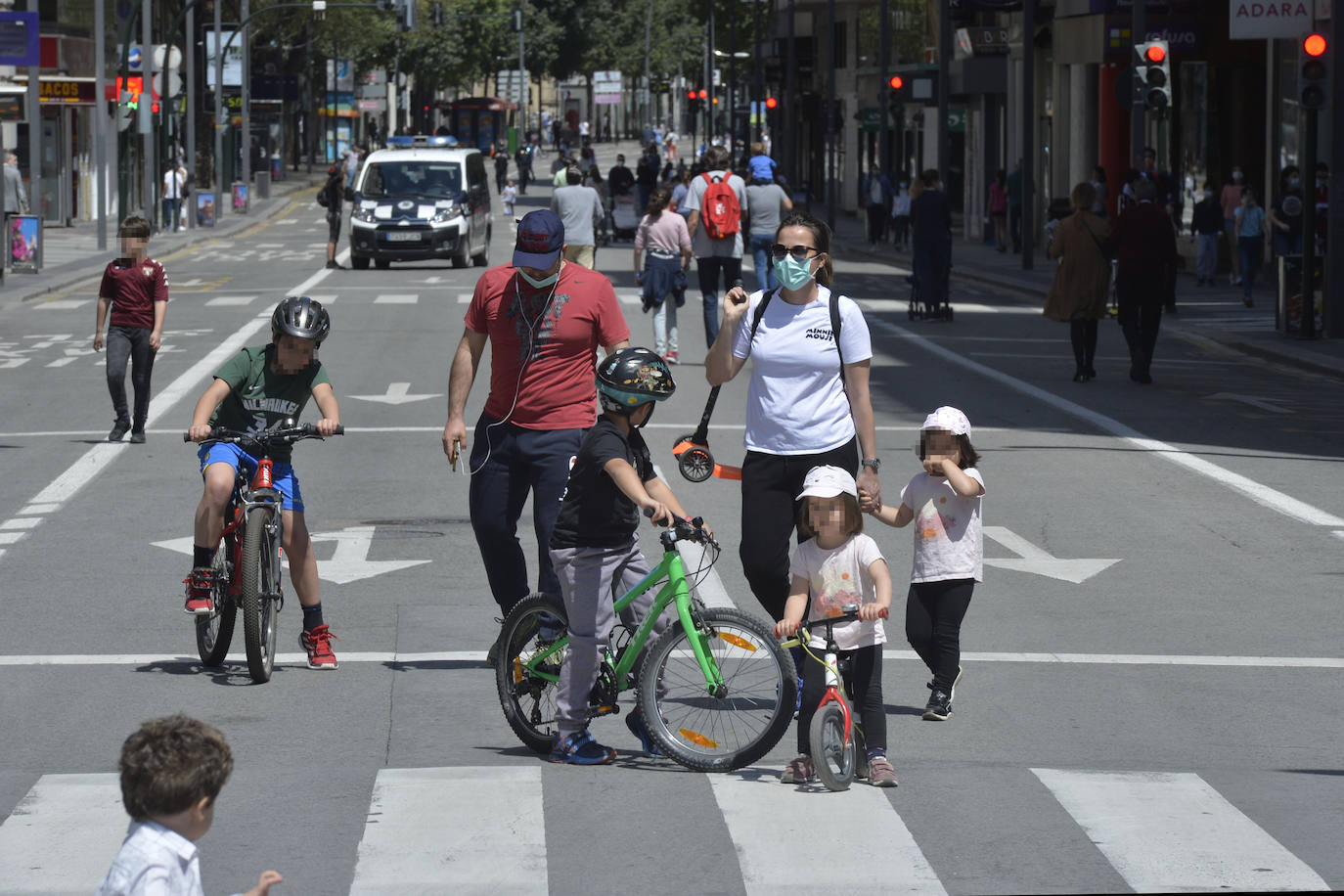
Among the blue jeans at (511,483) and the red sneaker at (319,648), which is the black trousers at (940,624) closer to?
the blue jeans at (511,483)

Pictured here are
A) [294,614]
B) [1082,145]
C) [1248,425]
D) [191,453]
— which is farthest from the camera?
[1082,145]

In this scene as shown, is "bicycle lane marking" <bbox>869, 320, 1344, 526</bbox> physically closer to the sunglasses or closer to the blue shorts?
the sunglasses

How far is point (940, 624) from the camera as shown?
26.8 ft

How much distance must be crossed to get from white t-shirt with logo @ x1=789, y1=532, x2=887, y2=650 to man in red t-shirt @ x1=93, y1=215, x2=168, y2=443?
32.3ft

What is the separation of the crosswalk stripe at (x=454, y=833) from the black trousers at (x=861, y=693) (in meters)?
0.90

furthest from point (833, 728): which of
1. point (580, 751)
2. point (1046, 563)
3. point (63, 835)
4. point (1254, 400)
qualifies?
point (1254, 400)

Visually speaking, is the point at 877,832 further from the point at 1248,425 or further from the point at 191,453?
the point at 1248,425

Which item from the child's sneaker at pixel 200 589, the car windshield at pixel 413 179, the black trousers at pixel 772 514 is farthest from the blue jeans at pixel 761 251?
the car windshield at pixel 413 179

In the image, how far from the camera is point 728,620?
7.21 meters

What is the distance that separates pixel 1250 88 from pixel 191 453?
89.7 ft

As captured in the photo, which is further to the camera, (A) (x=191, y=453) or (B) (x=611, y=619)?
(A) (x=191, y=453)

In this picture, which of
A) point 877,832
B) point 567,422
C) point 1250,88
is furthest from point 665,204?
point 1250,88

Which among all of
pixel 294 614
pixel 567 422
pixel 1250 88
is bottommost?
pixel 294 614

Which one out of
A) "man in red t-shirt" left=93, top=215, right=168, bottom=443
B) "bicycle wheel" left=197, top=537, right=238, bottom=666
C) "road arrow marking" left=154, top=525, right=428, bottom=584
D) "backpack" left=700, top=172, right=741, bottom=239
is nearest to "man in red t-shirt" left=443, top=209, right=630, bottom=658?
"bicycle wheel" left=197, top=537, right=238, bottom=666
